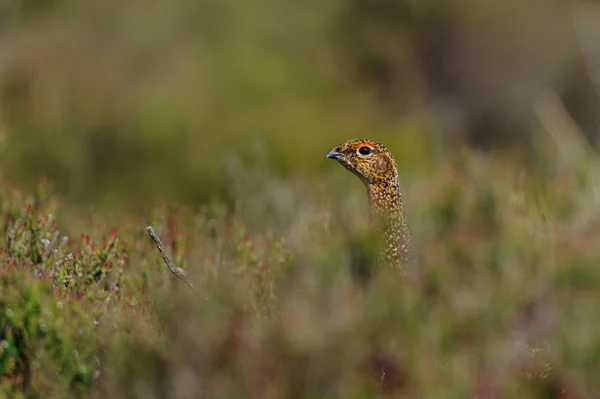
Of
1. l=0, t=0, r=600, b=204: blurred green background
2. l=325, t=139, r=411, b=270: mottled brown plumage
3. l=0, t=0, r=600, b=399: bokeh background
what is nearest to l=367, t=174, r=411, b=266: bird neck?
l=325, t=139, r=411, b=270: mottled brown plumage

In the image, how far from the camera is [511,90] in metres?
21.0

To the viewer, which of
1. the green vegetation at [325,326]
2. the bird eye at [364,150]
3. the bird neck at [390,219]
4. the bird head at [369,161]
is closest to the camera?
the green vegetation at [325,326]

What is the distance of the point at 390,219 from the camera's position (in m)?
5.11

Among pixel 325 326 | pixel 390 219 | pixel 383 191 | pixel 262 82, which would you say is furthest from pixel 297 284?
pixel 262 82

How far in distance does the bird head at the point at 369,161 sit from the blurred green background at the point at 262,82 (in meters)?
7.36

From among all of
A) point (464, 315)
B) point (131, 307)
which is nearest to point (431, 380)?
point (464, 315)

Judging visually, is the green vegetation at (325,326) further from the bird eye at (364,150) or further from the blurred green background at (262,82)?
the blurred green background at (262,82)

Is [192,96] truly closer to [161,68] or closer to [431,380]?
[161,68]

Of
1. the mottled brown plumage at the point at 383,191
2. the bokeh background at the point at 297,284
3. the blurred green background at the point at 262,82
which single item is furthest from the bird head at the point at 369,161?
the blurred green background at the point at 262,82

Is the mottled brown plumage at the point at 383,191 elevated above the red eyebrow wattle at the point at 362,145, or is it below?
below

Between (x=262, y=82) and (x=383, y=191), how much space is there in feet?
43.1

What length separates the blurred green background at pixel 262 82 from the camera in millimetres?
15656

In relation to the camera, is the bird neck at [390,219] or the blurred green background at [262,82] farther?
the blurred green background at [262,82]

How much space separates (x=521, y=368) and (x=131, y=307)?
1.78 meters
